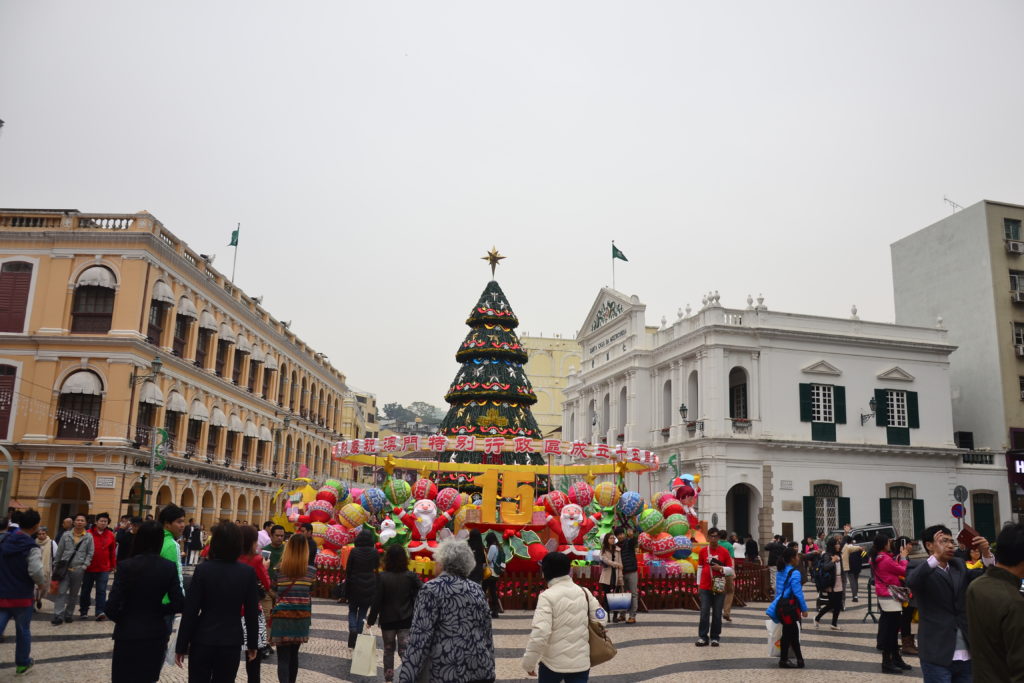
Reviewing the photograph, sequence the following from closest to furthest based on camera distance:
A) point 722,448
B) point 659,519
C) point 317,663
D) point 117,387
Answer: point 317,663
point 659,519
point 117,387
point 722,448

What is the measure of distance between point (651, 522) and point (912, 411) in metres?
22.7

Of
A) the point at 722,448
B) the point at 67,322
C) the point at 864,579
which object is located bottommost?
the point at 864,579


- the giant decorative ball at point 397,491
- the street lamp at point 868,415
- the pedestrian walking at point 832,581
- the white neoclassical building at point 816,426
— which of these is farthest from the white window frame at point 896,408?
the giant decorative ball at point 397,491

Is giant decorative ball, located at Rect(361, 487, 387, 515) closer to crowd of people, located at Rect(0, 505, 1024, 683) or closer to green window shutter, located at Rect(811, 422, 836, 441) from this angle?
crowd of people, located at Rect(0, 505, 1024, 683)

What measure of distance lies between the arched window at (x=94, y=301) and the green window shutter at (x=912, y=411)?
32.3 metres

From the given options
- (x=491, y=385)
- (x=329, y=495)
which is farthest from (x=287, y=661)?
(x=491, y=385)

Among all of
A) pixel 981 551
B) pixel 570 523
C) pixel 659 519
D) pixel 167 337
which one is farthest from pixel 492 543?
pixel 167 337

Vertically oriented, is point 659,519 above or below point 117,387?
below

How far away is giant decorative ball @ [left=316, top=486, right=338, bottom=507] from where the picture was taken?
60.1ft

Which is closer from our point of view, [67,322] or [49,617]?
[49,617]

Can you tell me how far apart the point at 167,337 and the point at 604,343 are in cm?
2338

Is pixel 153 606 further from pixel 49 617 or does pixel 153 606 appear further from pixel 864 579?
pixel 864 579

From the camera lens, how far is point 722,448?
32438mm

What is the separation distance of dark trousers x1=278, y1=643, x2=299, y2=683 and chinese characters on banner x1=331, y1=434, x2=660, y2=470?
10170 mm
